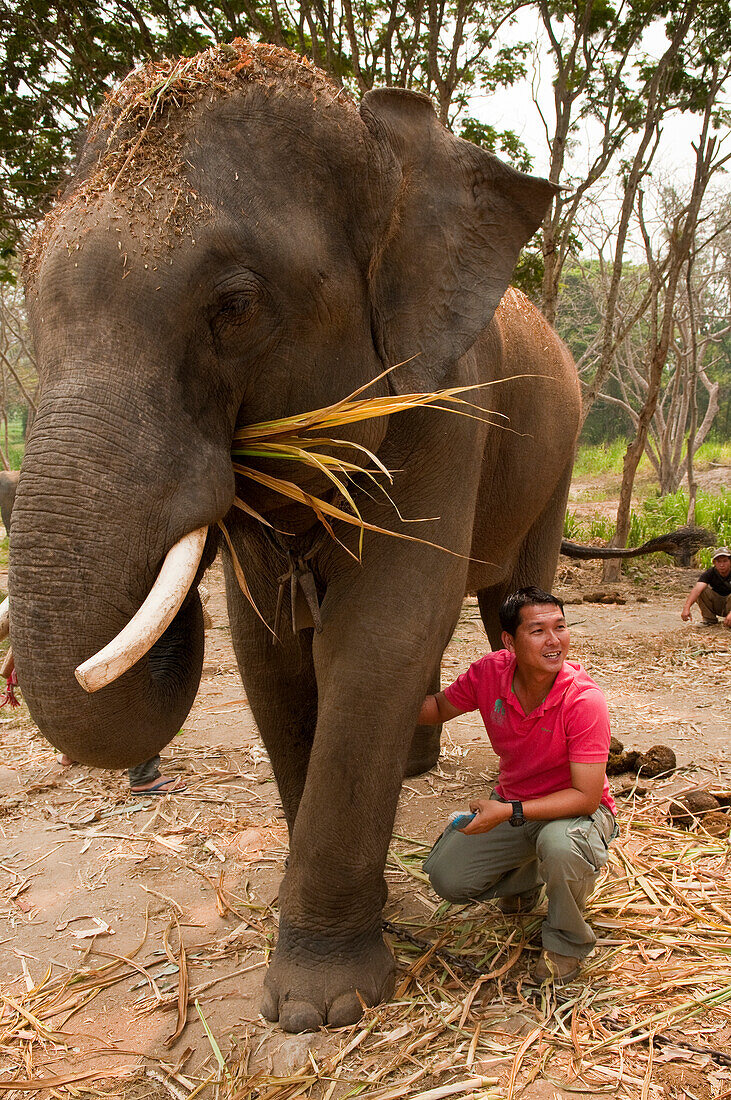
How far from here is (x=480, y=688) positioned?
10.1ft

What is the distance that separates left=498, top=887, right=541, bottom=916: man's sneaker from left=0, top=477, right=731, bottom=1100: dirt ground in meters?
0.14

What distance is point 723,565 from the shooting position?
8.30m

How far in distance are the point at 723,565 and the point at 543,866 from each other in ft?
20.3

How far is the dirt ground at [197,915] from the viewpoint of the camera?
8.11 ft

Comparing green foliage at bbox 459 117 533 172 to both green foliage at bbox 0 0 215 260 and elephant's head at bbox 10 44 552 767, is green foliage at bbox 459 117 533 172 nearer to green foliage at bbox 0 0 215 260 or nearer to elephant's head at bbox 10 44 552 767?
green foliage at bbox 0 0 215 260

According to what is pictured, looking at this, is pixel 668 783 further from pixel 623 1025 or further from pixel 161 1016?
pixel 161 1016

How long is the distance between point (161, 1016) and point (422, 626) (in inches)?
54.9

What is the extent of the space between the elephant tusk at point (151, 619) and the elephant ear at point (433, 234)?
879 millimetres

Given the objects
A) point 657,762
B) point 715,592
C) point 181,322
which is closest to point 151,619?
point 181,322

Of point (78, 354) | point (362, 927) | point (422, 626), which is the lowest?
point (362, 927)

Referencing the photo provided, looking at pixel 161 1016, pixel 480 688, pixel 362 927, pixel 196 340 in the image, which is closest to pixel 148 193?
pixel 196 340

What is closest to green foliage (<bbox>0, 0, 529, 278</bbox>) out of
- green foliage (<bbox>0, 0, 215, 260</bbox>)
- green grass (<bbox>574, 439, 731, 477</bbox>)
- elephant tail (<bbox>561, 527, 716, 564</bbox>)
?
green foliage (<bbox>0, 0, 215, 260</bbox>)

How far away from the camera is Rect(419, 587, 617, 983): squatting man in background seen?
276 centimetres

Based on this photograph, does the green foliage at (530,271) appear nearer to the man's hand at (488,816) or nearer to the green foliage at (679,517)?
the green foliage at (679,517)
